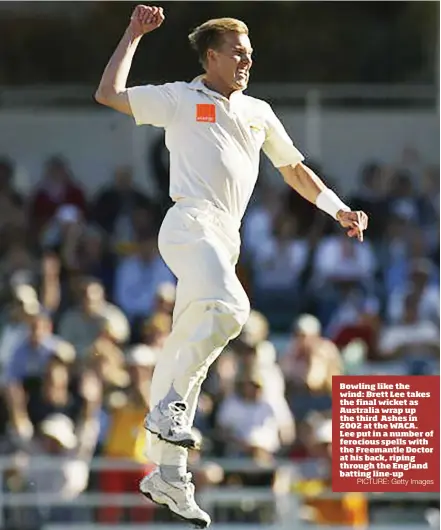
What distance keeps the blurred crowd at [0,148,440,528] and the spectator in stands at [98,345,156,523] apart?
0.02 meters

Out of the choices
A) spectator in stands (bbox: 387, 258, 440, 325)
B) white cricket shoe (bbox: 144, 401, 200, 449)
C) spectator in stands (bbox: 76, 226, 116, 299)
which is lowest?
white cricket shoe (bbox: 144, 401, 200, 449)

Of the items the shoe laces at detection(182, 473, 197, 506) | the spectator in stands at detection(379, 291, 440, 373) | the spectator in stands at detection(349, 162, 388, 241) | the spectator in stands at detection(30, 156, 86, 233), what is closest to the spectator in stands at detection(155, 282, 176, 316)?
the spectator in stands at detection(379, 291, 440, 373)

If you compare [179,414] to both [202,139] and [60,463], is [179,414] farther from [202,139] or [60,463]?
[60,463]

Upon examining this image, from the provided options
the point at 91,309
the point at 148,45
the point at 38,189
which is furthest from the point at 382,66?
the point at 91,309

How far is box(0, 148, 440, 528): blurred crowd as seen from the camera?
555 inches

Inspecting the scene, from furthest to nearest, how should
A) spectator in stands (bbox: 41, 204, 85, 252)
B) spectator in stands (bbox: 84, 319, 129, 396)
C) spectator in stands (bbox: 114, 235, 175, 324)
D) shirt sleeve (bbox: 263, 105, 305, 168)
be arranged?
spectator in stands (bbox: 41, 204, 85, 252) → spectator in stands (bbox: 114, 235, 175, 324) → spectator in stands (bbox: 84, 319, 129, 396) → shirt sleeve (bbox: 263, 105, 305, 168)

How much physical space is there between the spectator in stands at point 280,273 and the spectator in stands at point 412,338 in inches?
35.1

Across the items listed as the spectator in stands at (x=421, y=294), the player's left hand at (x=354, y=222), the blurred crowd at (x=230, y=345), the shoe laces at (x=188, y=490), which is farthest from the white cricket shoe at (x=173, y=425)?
the spectator in stands at (x=421, y=294)

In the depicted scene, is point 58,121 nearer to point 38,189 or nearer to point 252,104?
point 38,189

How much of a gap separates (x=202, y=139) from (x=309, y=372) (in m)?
6.35

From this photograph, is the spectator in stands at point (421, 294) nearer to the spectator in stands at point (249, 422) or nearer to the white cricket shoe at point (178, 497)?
the spectator in stands at point (249, 422)

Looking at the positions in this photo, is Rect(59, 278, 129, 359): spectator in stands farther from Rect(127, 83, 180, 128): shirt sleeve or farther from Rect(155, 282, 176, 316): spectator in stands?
Rect(127, 83, 180, 128): shirt sleeve

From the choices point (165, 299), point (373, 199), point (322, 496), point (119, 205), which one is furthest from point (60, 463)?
point (373, 199)

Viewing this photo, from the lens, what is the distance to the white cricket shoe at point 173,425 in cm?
816
